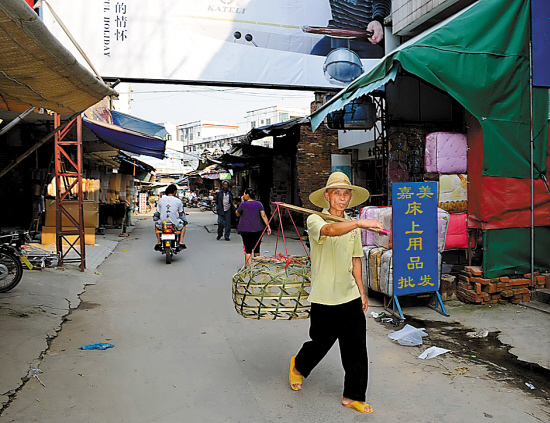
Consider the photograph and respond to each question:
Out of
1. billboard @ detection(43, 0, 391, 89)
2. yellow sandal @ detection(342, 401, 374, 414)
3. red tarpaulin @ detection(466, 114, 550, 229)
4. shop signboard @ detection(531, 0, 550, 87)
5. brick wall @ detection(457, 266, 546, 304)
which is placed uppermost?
billboard @ detection(43, 0, 391, 89)

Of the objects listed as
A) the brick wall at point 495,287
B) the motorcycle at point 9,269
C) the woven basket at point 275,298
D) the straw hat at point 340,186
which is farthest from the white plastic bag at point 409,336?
the motorcycle at point 9,269

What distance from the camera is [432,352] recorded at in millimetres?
4523

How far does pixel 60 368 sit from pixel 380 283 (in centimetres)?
411

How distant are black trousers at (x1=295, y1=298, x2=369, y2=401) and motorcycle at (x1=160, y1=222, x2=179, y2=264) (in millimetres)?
7123

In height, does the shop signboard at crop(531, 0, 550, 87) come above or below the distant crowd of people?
above

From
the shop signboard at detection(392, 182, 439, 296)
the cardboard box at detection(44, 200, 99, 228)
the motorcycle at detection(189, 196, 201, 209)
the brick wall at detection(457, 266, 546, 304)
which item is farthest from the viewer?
the motorcycle at detection(189, 196, 201, 209)

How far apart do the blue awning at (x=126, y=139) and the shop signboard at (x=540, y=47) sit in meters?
8.86

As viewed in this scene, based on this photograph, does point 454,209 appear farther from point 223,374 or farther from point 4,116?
point 4,116

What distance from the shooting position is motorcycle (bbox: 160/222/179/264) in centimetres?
1011

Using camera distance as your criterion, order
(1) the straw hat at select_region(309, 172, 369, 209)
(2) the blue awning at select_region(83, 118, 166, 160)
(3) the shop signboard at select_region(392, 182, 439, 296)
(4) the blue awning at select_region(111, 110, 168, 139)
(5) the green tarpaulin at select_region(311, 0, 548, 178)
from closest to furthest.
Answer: (1) the straw hat at select_region(309, 172, 369, 209) < (3) the shop signboard at select_region(392, 182, 439, 296) < (5) the green tarpaulin at select_region(311, 0, 548, 178) < (2) the blue awning at select_region(83, 118, 166, 160) < (4) the blue awning at select_region(111, 110, 168, 139)

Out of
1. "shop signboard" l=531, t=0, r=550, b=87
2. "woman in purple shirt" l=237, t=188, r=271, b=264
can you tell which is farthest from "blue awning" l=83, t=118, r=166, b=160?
"shop signboard" l=531, t=0, r=550, b=87

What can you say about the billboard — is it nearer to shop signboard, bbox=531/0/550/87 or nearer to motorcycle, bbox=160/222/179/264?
motorcycle, bbox=160/222/179/264

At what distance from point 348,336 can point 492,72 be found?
16.0 feet

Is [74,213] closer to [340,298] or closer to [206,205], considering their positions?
[340,298]
